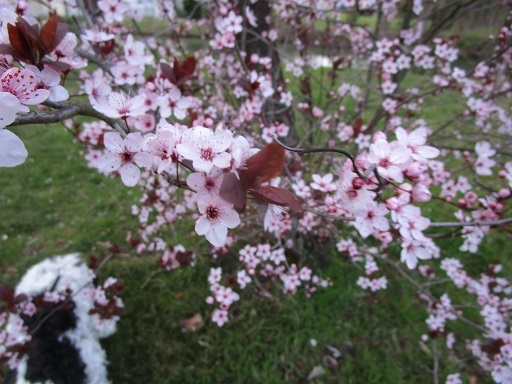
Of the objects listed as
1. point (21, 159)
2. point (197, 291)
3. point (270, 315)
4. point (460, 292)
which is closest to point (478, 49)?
point (460, 292)

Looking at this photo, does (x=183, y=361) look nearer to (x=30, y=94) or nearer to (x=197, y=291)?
(x=197, y=291)

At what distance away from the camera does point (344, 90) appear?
2.98m

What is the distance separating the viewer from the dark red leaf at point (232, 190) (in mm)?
667

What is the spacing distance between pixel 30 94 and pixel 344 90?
2753 mm

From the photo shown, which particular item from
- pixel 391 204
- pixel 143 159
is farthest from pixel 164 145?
pixel 391 204

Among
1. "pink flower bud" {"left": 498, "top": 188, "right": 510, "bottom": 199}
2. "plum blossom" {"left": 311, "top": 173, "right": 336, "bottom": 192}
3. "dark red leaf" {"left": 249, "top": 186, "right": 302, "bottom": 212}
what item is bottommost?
"dark red leaf" {"left": 249, "top": 186, "right": 302, "bottom": 212}

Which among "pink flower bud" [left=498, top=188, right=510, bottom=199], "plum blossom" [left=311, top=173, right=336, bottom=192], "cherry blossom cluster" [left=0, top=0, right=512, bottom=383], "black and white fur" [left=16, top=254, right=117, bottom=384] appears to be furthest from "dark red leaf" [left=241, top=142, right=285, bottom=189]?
"black and white fur" [left=16, top=254, right=117, bottom=384]

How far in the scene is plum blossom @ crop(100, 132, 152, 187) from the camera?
815 millimetres

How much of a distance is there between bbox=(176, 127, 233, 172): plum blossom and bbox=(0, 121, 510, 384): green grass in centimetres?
204

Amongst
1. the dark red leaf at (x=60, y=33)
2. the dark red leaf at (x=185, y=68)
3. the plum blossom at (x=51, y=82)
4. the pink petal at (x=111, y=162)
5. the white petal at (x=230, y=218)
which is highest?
the dark red leaf at (x=185, y=68)

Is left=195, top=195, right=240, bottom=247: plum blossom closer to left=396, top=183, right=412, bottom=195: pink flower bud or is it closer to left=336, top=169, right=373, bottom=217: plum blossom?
left=336, top=169, right=373, bottom=217: plum blossom

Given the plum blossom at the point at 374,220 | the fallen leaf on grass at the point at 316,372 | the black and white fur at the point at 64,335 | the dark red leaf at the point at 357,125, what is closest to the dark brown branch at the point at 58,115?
the plum blossom at the point at 374,220

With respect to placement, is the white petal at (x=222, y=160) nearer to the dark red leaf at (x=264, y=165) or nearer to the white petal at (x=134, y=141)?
the dark red leaf at (x=264, y=165)

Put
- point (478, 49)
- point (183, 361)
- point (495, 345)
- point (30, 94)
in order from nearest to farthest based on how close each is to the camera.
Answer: point (30, 94) < point (495, 345) < point (183, 361) < point (478, 49)
